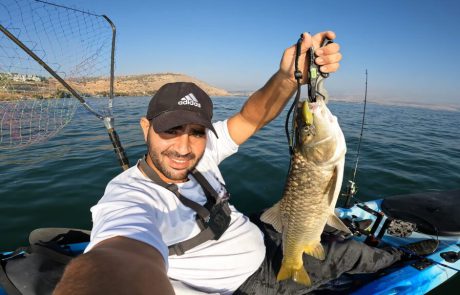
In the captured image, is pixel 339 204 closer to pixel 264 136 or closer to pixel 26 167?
pixel 264 136

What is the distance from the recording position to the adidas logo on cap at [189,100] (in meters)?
2.70

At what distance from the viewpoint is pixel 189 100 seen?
2760 millimetres

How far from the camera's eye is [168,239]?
2.23m

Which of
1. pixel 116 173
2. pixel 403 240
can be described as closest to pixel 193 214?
pixel 403 240

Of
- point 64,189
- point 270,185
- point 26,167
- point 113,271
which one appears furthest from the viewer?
point 26,167

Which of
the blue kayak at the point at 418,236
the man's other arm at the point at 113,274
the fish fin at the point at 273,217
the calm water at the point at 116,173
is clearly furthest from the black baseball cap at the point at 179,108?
the calm water at the point at 116,173

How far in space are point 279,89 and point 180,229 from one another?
6.53 ft

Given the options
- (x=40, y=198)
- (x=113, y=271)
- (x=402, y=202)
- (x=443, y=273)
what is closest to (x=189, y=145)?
(x=113, y=271)

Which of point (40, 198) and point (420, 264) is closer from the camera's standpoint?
point (420, 264)

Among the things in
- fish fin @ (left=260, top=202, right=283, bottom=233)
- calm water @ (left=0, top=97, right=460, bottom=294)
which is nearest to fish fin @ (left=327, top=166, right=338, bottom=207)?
fish fin @ (left=260, top=202, right=283, bottom=233)

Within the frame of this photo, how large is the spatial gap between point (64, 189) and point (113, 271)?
20.8 feet

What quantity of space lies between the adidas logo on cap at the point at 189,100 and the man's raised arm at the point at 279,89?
98 centimetres

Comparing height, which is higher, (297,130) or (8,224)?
(297,130)

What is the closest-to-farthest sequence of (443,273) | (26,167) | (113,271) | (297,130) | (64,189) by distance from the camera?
(113,271) < (297,130) < (443,273) < (64,189) < (26,167)
